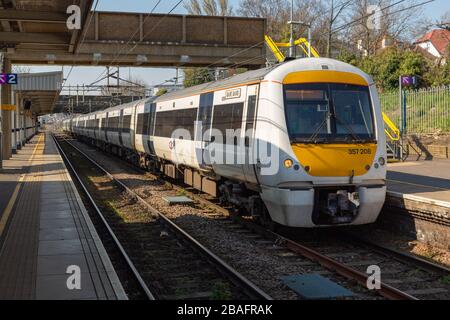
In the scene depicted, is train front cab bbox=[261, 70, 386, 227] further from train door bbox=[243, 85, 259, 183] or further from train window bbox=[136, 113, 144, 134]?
train window bbox=[136, 113, 144, 134]

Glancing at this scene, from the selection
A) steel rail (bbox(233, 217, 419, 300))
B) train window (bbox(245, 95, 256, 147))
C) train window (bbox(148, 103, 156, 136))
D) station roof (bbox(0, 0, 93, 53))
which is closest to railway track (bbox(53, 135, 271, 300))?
steel rail (bbox(233, 217, 419, 300))

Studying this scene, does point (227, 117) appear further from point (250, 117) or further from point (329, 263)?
point (329, 263)

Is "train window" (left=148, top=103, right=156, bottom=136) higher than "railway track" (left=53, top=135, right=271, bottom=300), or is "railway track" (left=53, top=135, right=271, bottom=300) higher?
"train window" (left=148, top=103, right=156, bottom=136)

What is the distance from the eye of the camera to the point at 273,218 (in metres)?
9.51

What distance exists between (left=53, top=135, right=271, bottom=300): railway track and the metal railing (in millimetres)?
13475

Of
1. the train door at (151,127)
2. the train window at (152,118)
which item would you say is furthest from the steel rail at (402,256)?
the train window at (152,118)

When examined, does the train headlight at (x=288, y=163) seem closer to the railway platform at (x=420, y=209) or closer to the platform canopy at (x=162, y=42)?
the railway platform at (x=420, y=209)

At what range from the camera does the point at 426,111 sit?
868 inches

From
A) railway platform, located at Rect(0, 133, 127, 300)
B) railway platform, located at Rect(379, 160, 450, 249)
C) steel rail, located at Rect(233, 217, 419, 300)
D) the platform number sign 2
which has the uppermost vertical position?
the platform number sign 2

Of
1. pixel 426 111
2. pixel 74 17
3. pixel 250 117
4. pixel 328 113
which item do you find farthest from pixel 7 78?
pixel 426 111

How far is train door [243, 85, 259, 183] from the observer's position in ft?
31.9

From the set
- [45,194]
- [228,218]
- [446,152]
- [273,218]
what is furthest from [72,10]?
[446,152]

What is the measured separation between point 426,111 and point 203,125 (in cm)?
1258

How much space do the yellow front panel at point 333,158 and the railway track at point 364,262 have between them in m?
1.27
